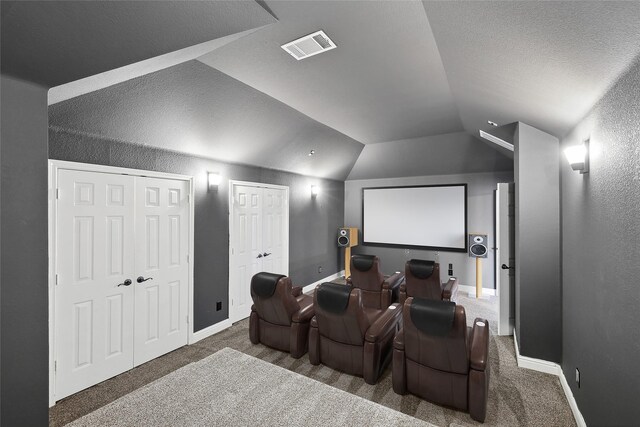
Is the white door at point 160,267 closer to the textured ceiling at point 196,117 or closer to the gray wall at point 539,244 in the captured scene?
the textured ceiling at point 196,117

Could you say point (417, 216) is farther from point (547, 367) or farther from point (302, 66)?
point (302, 66)

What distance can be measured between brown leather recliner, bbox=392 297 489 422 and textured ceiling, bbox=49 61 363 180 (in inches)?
110

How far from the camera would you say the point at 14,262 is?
4.39 ft

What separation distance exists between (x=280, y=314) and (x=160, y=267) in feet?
5.10

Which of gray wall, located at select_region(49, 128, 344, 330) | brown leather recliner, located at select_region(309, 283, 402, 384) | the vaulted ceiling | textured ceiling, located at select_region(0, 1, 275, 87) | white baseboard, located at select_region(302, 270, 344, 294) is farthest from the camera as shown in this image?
white baseboard, located at select_region(302, 270, 344, 294)

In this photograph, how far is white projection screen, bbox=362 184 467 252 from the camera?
6109 millimetres

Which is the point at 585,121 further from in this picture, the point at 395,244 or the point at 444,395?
the point at 395,244

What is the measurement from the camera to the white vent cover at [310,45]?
2.09m

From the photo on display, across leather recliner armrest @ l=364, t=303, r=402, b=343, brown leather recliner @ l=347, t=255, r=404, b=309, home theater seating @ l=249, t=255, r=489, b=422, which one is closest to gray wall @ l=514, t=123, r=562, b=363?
home theater seating @ l=249, t=255, r=489, b=422

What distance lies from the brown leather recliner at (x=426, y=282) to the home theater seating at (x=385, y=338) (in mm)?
61

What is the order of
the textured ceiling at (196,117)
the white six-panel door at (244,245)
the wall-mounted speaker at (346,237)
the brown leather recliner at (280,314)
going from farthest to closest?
the wall-mounted speaker at (346,237) < the white six-panel door at (244,245) < the brown leather recliner at (280,314) < the textured ceiling at (196,117)

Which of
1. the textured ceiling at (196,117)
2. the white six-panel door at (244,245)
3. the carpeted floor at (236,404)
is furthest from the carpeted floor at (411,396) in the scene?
the textured ceiling at (196,117)

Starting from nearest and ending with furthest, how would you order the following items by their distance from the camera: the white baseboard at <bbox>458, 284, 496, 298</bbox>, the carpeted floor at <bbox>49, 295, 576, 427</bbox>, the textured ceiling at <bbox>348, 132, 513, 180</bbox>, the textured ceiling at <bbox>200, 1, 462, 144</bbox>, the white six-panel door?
1. the textured ceiling at <bbox>200, 1, 462, 144</bbox>
2. the carpeted floor at <bbox>49, 295, 576, 427</bbox>
3. the white six-panel door
4. the textured ceiling at <bbox>348, 132, 513, 180</bbox>
5. the white baseboard at <bbox>458, 284, 496, 298</bbox>

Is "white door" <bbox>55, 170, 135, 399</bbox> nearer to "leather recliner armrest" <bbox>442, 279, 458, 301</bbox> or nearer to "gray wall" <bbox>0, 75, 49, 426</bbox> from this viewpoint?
"gray wall" <bbox>0, 75, 49, 426</bbox>
